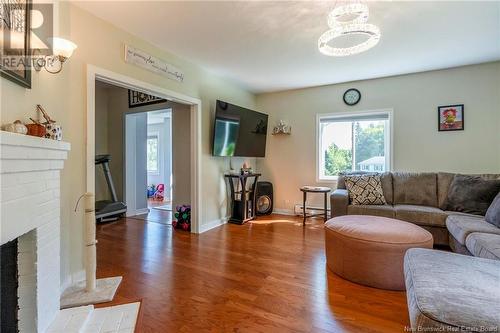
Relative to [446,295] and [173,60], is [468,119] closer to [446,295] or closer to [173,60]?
[446,295]

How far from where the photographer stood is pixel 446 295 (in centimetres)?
107

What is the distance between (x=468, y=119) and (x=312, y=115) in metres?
2.30

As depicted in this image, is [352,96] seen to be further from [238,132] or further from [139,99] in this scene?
[139,99]

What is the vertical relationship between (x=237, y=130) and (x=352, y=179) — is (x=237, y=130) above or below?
above

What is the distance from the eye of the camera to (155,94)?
2.95 m

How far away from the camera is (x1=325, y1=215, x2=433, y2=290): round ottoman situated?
80.3 inches

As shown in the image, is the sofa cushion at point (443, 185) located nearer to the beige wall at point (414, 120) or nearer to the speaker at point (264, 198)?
the beige wall at point (414, 120)

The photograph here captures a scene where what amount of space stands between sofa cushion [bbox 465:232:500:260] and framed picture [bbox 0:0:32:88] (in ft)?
10.2

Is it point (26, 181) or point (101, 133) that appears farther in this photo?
point (101, 133)

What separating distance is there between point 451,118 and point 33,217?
193 inches

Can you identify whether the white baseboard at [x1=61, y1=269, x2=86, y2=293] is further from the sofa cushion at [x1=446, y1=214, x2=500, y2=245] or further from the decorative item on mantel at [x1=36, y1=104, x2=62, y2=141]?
the sofa cushion at [x1=446, y1=214, x2=500, y2=245]

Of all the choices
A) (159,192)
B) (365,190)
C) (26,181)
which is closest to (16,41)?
(26,181)

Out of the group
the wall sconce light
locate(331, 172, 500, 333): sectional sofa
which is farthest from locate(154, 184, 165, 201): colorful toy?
locate(331, 172, 500, 333): sectional sofa

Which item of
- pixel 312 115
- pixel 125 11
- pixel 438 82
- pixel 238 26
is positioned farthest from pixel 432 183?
pixel 125 11
